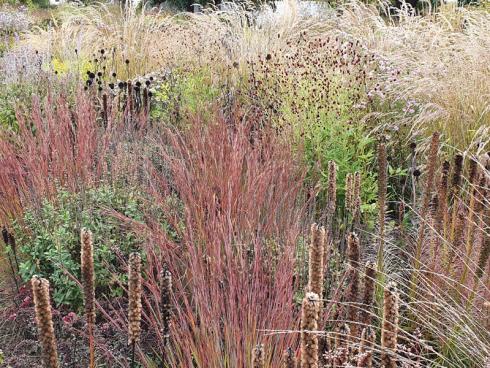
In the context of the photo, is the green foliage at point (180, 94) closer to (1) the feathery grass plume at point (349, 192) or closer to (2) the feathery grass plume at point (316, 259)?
(1) the feathery grass plume at point (349, 192)

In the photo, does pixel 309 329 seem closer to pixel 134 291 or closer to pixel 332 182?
pixel 134 291

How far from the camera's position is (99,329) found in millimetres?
3043

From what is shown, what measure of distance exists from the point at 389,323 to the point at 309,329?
10.2 inches

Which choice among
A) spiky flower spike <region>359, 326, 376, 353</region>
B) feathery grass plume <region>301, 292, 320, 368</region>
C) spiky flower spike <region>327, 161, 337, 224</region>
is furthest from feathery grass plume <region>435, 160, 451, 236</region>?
feathery grass plume <region>301, 292, 320, 368</region>

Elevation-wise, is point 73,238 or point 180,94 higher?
point 180,94

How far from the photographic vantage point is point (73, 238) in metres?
3.51

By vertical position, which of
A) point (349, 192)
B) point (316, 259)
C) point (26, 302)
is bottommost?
point (26, 302)

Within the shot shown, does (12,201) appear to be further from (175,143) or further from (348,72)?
(348,72)

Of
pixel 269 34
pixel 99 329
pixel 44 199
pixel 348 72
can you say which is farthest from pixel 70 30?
pixel 99 329

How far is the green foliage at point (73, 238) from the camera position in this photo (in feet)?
11.0

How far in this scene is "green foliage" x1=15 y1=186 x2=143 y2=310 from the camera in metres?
3.36

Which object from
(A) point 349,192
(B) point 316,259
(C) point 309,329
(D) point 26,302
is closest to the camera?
(C) point 309,329

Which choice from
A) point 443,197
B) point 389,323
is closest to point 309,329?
point 389,323

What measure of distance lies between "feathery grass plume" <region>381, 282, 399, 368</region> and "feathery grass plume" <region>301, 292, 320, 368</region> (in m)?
0.21
